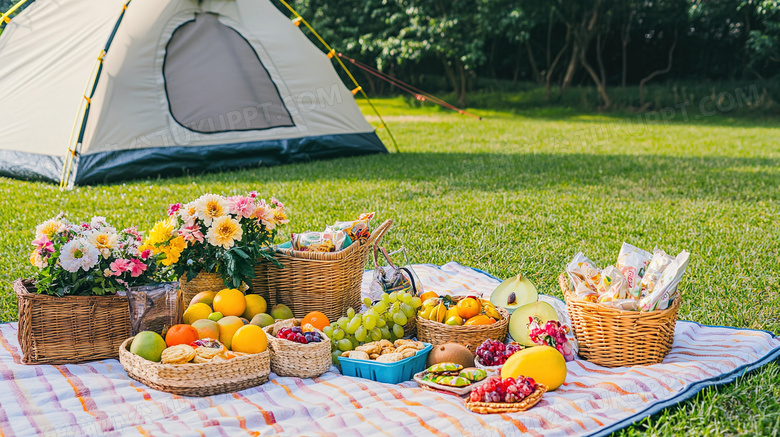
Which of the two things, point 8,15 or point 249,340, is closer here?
point 249,340

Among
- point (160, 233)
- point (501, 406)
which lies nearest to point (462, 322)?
point (501, 406)

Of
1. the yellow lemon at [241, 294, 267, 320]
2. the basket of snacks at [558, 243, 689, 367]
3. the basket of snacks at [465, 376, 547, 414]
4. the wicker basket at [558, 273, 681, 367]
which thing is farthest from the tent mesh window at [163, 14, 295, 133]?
the basket of snacks at [465, 376, 547, 414]

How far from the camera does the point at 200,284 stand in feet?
10.5

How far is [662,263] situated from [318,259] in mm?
1526

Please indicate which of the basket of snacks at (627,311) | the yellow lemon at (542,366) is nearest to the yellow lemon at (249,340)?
the yellow lemon at (542,366)

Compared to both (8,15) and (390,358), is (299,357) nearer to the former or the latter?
(390,358)

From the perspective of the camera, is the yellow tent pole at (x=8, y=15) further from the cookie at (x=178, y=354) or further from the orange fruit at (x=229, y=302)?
the cookie at (x=178, y=354)

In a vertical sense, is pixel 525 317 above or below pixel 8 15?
below

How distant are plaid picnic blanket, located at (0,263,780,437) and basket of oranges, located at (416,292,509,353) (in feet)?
1.02

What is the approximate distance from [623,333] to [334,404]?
120 cm

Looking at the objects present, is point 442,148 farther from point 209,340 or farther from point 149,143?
point 209,340

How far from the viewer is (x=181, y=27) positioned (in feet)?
23.6

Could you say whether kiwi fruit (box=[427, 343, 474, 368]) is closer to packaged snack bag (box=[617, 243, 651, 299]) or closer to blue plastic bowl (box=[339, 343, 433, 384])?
blue plastic bowl (box=[339, 343, 433, 384])

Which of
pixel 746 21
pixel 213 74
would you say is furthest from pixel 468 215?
pixel 746 21
